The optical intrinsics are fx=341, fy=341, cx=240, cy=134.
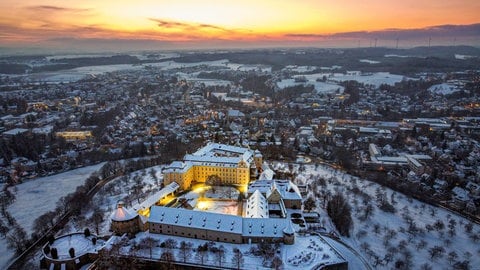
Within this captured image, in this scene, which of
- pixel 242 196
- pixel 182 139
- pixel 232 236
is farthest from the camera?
pixel 182 139

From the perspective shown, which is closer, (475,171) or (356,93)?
(475,171)

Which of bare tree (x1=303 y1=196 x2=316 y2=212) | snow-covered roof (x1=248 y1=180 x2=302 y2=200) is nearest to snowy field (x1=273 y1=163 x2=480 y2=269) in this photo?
bare tree (x1=303 y1=196 x2=316 y2=212)

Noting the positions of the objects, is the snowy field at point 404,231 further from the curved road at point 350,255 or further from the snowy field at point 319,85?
the snowy field at point 319,85

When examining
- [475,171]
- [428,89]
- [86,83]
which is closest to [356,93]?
[428,89]

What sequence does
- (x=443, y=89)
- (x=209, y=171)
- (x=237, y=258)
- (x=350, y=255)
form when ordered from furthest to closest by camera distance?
1. (x=443, y=89)
2. (x=209, y=171)
3. (x=350, y=255)
4. (x=237, y=258)

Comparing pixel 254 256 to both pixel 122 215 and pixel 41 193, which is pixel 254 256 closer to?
pixel 122 215

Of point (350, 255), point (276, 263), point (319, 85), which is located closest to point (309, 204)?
point (350, 255)

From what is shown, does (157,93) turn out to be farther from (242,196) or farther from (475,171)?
(475,171)
